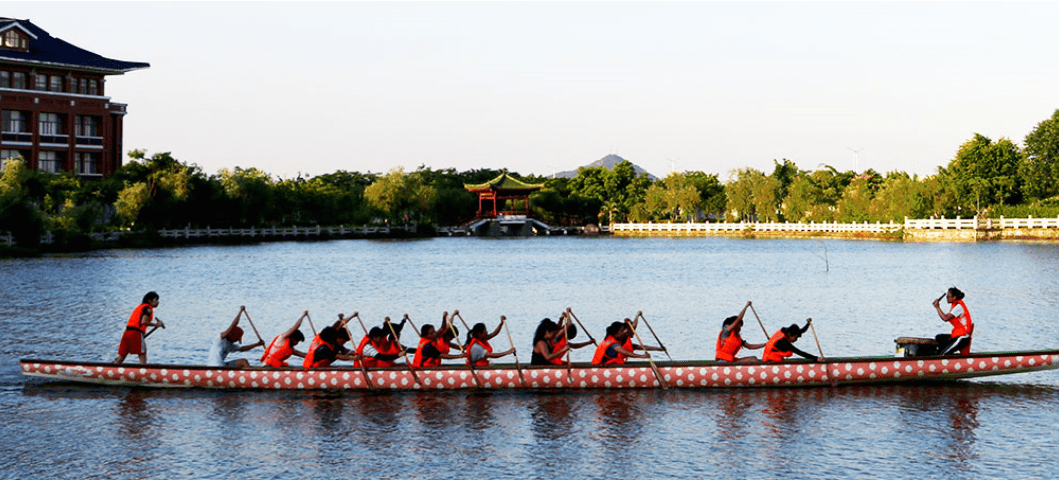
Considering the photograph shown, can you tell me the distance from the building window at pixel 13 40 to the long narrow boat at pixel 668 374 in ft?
249

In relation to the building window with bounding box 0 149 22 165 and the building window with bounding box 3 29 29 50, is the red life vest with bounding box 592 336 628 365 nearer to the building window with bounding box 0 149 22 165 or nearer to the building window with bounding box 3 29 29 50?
the building window with bounding box 0 149 22 165

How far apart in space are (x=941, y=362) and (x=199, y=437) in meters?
12.8

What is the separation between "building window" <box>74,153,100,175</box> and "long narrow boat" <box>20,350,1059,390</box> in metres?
78.5

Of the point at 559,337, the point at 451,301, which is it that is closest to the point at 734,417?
the point at 559,337

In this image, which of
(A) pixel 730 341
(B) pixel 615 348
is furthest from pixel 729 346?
(B) pixel 615 348

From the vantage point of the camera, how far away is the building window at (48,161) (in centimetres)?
8653

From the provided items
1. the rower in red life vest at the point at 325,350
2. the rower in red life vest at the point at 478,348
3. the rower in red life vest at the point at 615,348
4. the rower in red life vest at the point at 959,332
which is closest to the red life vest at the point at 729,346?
the rower in red life vest at the point at 615,348

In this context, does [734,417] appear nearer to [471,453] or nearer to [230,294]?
[471,453]

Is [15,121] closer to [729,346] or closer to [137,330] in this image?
[137,330]

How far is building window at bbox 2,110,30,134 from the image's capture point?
84.1 m

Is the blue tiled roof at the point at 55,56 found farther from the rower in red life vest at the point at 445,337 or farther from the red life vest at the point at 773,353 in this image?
the red life vest at the point at 773,353

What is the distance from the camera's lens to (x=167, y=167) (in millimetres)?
89750

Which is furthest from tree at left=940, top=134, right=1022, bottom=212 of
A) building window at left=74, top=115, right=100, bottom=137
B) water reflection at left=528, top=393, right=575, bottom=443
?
water reflection at left=528, top=393, right=575, bottom=443

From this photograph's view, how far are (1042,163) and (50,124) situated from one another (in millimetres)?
86289
